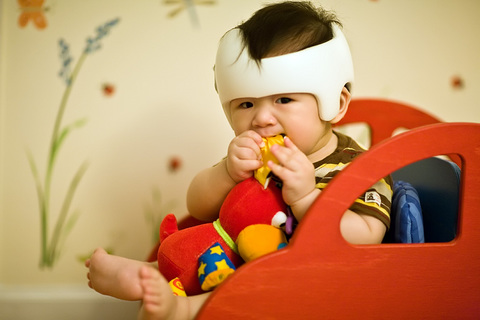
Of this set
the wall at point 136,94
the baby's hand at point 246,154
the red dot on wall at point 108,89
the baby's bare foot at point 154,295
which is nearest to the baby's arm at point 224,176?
the baby's hand at point 246,154

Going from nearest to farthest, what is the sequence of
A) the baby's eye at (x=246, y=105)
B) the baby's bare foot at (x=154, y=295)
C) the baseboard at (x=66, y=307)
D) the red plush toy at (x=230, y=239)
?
the baby's bare foot at (x=154, y=295), the red plush toy at (x=230, y=239), the baby's eye at (x=246, y=105), the baseboard at (x=66, y=307)

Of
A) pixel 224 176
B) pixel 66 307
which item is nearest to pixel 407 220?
pixel 224 176

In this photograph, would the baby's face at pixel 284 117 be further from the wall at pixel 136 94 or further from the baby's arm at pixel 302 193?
the wall at pixel 136 94

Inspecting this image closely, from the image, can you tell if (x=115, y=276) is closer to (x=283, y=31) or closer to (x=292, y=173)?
(x=292, y=173)

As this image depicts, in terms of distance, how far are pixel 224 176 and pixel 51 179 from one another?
62cm

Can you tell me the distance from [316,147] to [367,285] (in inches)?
11.1

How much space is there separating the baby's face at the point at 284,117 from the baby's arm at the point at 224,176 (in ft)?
0.10

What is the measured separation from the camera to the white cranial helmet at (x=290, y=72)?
25.2 inches

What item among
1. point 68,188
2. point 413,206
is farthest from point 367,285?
point 68,188

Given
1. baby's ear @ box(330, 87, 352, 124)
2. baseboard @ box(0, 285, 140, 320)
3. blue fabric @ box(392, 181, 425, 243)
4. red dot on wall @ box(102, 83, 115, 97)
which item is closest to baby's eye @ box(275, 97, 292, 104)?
baby's ear @ box(330, 87, 352, 124)

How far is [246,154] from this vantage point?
658mm

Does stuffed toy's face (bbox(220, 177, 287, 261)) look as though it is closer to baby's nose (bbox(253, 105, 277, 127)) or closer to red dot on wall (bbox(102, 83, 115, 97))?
baby's nose (bbox(253, 105, 277, 127))

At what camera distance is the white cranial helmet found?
641 mm

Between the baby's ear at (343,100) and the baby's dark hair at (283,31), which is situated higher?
the baby's dark hair at (283,31)
